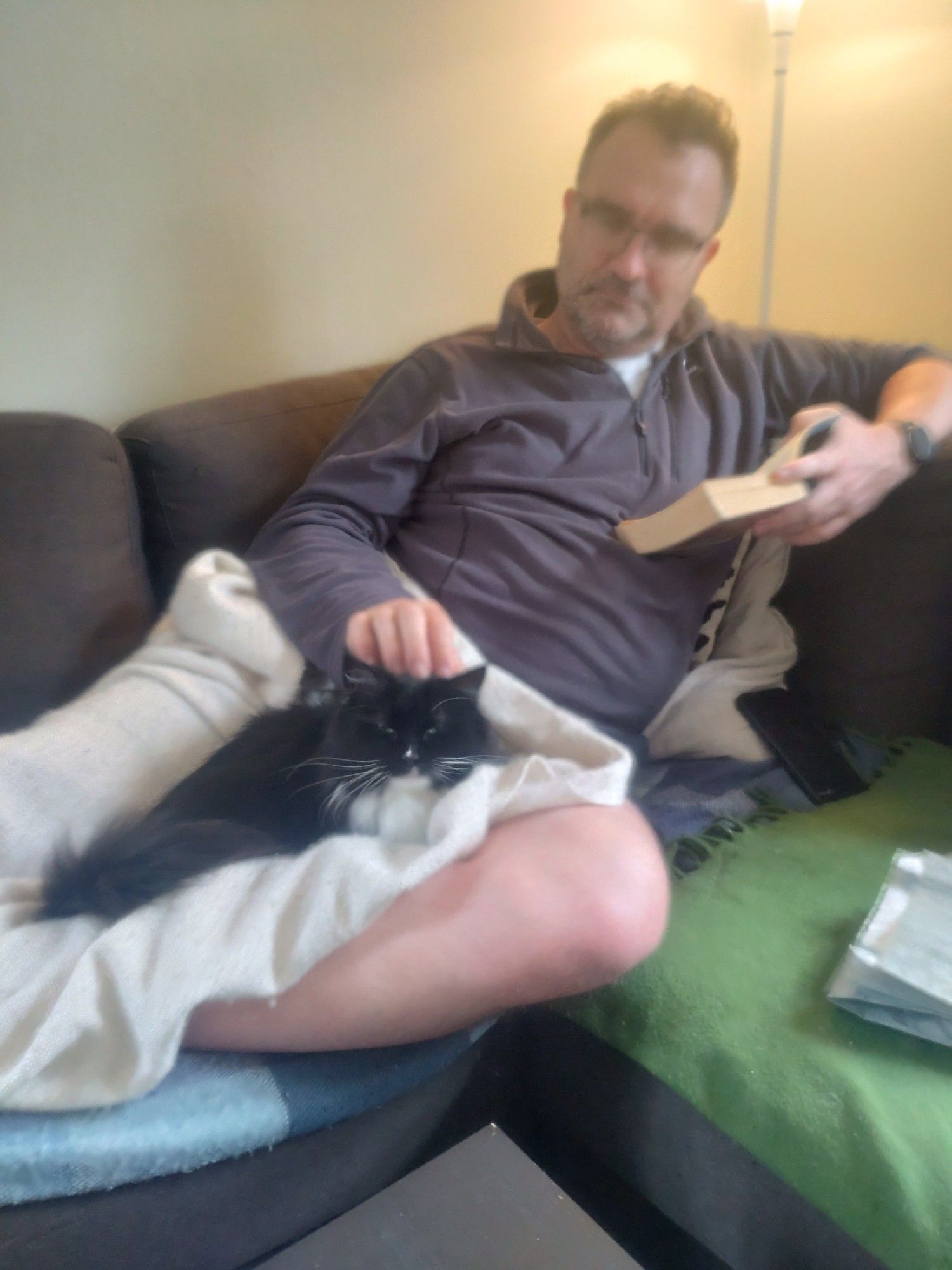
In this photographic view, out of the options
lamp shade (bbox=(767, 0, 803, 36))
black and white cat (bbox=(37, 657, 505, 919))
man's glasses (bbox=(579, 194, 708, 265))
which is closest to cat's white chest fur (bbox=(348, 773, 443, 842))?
black and white cat (bbox=(37, 657, 505, 919))

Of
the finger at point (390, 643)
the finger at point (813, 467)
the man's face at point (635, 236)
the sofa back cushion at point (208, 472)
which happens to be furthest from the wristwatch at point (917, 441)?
the sofa back cushion at point (208, 472)

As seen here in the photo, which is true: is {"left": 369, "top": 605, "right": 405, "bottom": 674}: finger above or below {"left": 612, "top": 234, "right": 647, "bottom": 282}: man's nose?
below

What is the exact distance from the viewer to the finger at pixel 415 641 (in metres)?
0.67

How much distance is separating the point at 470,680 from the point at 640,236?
21.4 inches

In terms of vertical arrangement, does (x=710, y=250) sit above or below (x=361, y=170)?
below

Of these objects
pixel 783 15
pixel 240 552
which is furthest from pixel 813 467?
pixel 783 15

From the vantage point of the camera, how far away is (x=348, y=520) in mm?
868

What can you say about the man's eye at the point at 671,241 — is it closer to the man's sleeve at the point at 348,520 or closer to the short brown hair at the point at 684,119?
the short brown hair at the point at 684,119

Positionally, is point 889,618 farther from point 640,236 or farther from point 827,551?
point 640,236

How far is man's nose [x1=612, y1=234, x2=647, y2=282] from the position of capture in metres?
0.87

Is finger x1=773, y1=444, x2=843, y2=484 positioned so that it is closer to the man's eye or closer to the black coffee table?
the man's eye

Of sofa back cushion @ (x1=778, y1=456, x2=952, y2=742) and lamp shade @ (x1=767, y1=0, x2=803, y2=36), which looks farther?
lamp shade @ (x1=767, y1=0, x2=803, y2=36)

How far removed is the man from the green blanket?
0.75ft

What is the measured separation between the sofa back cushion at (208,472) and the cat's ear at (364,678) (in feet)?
1.11
